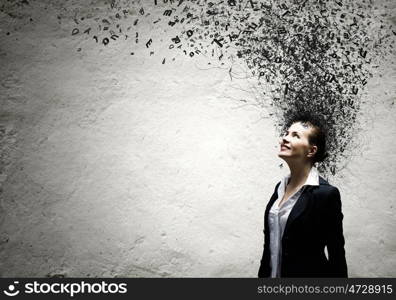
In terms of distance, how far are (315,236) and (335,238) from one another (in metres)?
0.09

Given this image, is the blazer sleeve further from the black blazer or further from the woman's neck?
the woman's neck

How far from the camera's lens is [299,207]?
4.62ft

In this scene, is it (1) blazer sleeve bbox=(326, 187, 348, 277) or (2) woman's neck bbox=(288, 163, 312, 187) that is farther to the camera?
(2) woman's neck bbox=(288, 163, 312, 187)

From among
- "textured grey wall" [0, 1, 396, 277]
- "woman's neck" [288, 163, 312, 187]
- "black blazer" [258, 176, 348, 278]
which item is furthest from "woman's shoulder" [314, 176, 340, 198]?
"textured grey wall" [0, 1, 396, 277]

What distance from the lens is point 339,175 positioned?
7.97ft

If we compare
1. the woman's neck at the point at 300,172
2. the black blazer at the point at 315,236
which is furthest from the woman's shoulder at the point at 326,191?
the woman's neck at the point at 300,172

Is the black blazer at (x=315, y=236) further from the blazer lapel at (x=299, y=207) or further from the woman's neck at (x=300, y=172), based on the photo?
the woman's neck at (x=300, y=172)

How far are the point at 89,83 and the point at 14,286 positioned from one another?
5.03 ft

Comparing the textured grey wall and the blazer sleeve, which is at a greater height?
the textured grey wall

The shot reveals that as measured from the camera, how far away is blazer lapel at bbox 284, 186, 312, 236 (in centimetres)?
139

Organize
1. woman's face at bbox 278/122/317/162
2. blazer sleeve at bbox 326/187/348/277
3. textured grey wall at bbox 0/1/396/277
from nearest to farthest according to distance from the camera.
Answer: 1. blazer sleeve at bbox 326/187/348/277
2. woman's face at bbox 278/122/317/162
3. textured grey wall at bbox 0/1/396/277

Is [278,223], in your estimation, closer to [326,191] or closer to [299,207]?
[299,207]

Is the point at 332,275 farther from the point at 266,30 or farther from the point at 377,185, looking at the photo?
the point at 266,30

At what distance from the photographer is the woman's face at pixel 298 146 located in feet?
4.91
